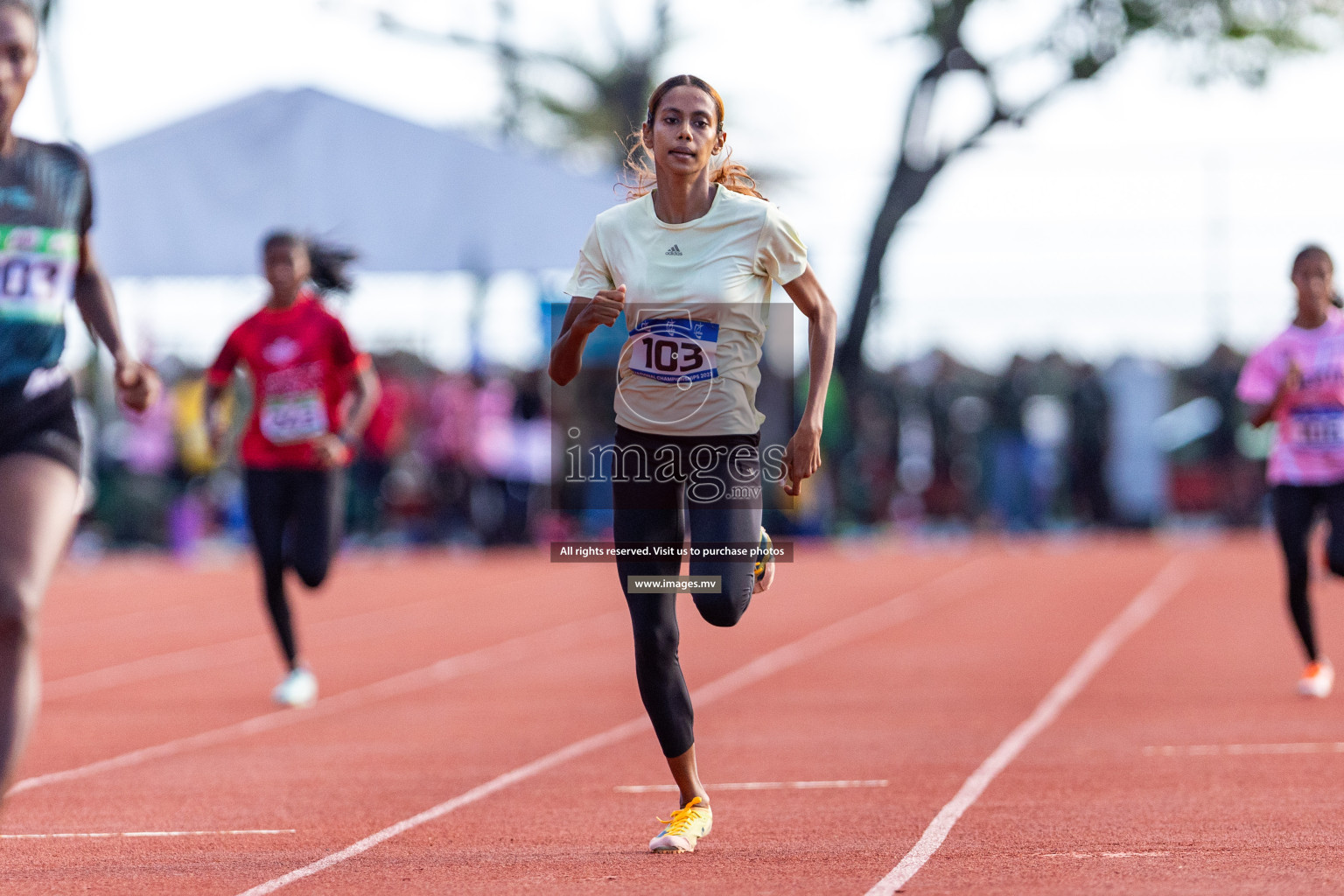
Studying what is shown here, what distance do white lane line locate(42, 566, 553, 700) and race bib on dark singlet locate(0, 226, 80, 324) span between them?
664 cm

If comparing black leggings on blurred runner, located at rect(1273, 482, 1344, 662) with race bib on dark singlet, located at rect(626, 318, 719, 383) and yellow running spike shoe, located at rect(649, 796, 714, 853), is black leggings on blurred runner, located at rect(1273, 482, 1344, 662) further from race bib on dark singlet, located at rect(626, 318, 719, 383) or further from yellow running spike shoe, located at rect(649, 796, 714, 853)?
race bib on dark singlet, located at rect(626, 318, 719, 383)

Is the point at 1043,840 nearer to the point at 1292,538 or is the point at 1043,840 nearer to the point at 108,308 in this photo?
the point at 108,308

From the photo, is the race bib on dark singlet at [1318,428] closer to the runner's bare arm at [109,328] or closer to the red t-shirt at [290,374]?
the red t-shirt at [290,374]

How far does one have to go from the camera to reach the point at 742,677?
11.0 m

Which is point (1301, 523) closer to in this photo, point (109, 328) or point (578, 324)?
point (578, 324)

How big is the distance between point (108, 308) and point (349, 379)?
505 cm

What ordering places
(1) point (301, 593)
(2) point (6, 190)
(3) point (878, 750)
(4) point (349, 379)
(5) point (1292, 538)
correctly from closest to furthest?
(2) point (6, 190), (3) point (878, 750), (5) point (1292, 538), (4) point (349, 379), (1) point (301, 593)

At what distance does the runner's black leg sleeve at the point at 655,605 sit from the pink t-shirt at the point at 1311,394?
14.2ft

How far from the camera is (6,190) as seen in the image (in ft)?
14.2

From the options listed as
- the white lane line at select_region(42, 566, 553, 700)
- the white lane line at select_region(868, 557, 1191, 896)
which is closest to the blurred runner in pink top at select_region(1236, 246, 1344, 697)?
the white lane line at select_region(868, 557, 1191, 896)

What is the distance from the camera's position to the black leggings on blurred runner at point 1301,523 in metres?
8.90

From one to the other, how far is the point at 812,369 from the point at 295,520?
186 inches

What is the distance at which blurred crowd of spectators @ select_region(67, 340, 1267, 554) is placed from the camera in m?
22.5

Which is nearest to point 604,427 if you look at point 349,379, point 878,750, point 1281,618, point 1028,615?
point 1028,615
